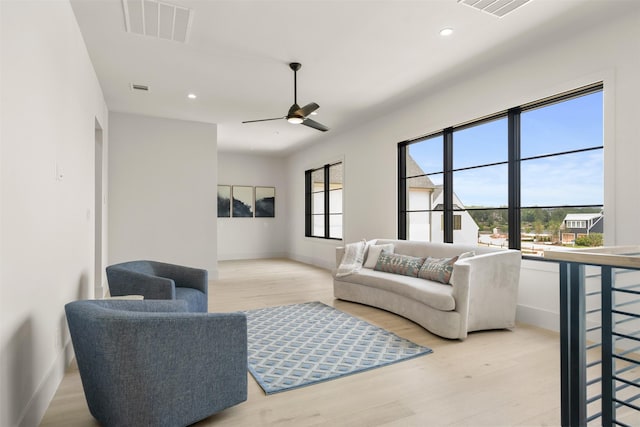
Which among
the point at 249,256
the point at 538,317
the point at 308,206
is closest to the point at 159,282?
the point at 538,317

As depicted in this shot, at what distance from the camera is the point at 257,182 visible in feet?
32.0

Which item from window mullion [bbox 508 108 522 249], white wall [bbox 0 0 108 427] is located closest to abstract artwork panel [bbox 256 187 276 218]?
white wall [bbox 0 0 108 427]

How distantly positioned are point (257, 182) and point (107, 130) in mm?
4438

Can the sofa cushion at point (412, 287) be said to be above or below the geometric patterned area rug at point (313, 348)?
above

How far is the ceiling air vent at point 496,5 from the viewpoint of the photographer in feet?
9.29

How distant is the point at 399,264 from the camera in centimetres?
450

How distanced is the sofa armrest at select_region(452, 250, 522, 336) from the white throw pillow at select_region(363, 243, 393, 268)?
1483 millimetres

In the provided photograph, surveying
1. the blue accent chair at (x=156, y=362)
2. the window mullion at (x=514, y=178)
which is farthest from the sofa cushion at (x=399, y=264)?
the blue accent chair at (x=156, y=362)

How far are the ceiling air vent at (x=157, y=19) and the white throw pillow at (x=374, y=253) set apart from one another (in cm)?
325

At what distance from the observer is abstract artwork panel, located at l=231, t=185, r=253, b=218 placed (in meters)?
9.51

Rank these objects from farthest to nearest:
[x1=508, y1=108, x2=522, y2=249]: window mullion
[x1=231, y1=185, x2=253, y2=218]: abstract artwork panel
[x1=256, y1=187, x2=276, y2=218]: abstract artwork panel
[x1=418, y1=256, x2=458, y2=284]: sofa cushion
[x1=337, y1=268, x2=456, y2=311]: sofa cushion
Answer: [x1=256, y1=187, x2=276, y2=218]: abstract artwork panel
[x1=231, y1=185, x2=253, y2=218]: abstract artwork panel
[x1=508, y1=108, x2=522, y2=249]: window mullion
[x1=418, y1=256, x2=458, y2=284]: sofa cushion
[x1=337, y1=268, x2=456, y2=311]: sofa cushion

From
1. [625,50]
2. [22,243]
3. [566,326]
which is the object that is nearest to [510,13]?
[625,50]

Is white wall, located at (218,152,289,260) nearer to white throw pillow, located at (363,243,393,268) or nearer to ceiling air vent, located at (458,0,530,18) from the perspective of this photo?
white throw pillow, located at (363,243,393,268)

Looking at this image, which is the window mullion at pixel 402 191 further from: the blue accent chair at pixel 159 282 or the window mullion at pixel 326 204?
the blue accent chair at pixel 159 282
